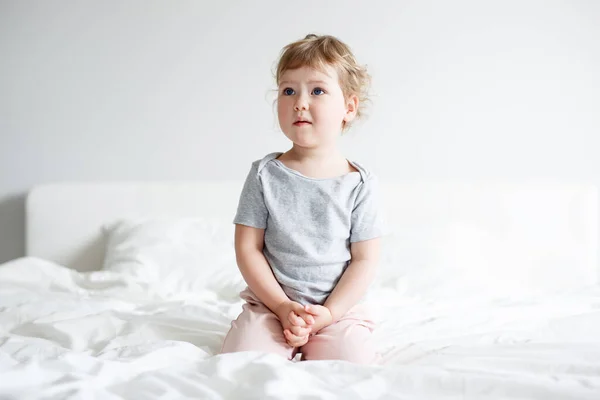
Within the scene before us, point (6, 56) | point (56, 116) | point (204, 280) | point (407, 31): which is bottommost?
point (204, 280)

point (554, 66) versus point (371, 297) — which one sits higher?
point (554, 66)

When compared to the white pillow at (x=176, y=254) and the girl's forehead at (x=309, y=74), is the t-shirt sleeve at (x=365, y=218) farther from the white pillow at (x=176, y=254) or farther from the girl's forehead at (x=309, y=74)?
the white pillow at (x=176, y=254)

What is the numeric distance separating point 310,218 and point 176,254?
3.23 feet

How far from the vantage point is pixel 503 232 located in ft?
8.56

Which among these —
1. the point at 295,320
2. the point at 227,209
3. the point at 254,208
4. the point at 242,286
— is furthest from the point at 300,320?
the point at 227,209

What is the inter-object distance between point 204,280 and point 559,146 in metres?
1.56

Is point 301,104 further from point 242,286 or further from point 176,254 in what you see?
point 176,254

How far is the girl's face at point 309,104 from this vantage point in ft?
4.59

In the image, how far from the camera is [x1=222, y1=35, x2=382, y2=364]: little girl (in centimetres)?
138

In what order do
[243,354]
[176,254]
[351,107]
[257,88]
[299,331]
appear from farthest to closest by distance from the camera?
[257,88]
[176,254]
[351,107]
[299,331]
[243,354]

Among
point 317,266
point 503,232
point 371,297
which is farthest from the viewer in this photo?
point 503,232

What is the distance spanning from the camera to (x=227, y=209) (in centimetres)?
262

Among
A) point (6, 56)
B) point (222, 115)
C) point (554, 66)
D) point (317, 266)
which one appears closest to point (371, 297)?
point (317, 266)

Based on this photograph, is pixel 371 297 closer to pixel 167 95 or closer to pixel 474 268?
pixel 474 268
